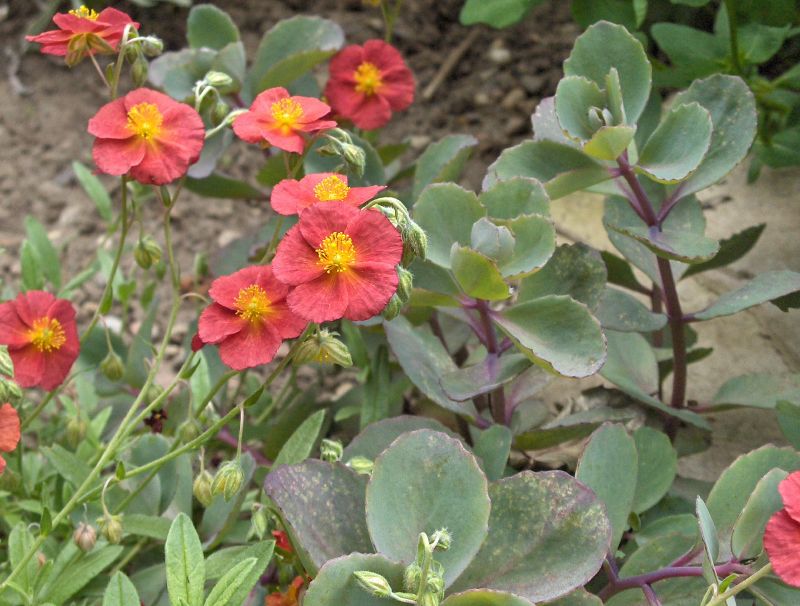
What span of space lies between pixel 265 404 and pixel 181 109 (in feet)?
1.92

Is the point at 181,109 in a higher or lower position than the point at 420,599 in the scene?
higher

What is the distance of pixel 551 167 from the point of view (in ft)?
4.06

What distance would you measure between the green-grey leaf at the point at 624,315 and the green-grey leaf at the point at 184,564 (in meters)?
0.58

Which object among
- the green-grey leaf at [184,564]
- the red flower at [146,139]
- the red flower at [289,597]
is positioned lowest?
the red flower at [289,597]

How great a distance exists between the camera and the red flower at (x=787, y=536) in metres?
0.83

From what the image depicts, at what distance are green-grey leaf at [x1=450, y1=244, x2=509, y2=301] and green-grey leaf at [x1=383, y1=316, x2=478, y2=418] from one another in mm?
139

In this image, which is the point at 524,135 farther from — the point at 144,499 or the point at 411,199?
the point at 144,499

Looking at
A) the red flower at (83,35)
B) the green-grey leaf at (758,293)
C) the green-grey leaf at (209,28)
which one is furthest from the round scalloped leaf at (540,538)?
the green-grey leaf at (209,28)

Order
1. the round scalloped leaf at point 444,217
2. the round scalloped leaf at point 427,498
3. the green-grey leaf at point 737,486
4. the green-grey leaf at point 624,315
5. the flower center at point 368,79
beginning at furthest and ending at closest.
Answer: the flower center at point 368,79 < the green-grey leaf at point 624,315 < the round scalloped leaf at point 444,217 < the green-grey leaf at point 737,486 < the round scalloped leaf at point 427,498

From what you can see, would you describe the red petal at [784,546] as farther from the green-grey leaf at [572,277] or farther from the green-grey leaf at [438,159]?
the green-grey leaf at [438,159]

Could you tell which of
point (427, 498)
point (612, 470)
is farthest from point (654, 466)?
point (427, 498)

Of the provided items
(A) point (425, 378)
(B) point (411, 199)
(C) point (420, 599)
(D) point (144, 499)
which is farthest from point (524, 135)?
(C) point (420, 599)

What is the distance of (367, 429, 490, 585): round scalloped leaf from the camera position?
933mm

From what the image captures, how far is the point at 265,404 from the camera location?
1569 mm
